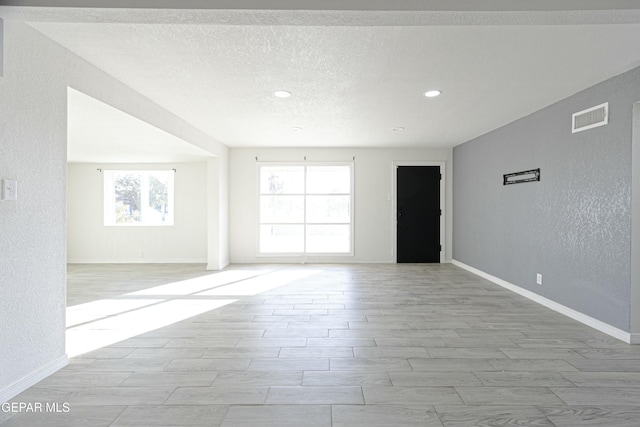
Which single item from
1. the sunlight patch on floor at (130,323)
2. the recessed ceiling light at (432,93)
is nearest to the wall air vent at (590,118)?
the recessed ceiling light at (432,93)

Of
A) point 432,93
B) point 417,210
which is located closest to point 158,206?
point 417,210

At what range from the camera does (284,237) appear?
25.4 ft

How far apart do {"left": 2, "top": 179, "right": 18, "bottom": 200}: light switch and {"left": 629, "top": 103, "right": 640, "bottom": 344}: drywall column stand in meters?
4.56

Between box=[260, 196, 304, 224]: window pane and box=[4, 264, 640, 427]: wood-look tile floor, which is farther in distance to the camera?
box=[260, 196, 304, 224]: window pane

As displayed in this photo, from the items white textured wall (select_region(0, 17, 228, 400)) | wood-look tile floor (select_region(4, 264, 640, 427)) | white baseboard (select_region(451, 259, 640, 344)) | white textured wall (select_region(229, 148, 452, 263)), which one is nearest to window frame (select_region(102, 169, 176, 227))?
white textured wall (select_region(229, 148, 452, 263))

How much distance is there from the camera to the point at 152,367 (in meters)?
2.66

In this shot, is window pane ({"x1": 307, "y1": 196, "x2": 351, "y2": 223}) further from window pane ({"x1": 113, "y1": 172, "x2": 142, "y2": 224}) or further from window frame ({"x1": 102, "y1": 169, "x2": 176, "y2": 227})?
window pane ({"x1": 113, "y1": 172, "x2": 142, "y2": 224})

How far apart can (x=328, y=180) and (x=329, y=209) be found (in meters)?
0.61

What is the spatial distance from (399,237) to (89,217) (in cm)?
645

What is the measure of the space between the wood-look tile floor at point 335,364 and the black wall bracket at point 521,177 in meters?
1.51

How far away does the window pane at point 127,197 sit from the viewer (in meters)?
7.91

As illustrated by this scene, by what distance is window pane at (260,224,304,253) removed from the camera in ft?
25.2

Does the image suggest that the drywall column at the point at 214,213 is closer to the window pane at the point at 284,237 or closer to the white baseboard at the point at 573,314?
the window pane at the point at 284,237

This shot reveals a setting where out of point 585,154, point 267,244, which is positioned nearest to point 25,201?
point 585,154
